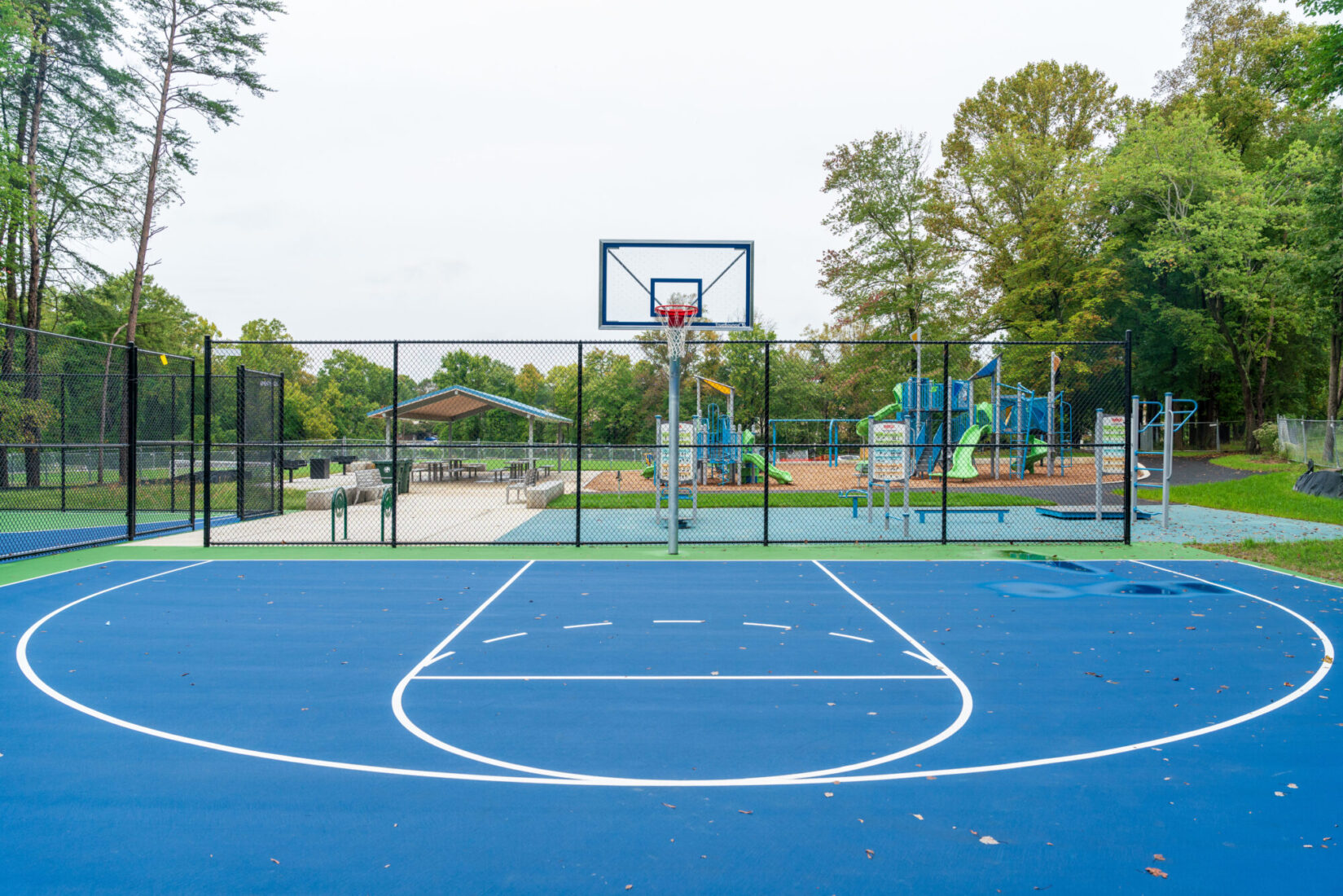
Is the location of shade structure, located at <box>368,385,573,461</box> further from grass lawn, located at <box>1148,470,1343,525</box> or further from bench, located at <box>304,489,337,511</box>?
grass lawn, located at <box>1148,470,1343,525</box>

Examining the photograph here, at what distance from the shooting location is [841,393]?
36.1 meters

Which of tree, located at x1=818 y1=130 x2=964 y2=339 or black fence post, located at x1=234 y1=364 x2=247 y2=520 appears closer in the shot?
black fence post, located at x1=234 y1=364 x2=247 y2=520

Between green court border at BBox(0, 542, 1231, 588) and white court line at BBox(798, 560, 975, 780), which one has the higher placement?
green court border at BBox(0, 542, 1231, 588)

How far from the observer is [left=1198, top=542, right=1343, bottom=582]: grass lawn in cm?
1018

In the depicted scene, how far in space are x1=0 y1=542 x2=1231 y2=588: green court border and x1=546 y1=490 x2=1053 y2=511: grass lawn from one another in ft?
17.5

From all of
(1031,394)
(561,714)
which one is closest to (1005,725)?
(561,714)

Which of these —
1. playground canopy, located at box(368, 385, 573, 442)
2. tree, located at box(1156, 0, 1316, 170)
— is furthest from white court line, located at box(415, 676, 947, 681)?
tree, located at box(1156, 0, 1316, 170)

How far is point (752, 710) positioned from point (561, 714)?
124 cm

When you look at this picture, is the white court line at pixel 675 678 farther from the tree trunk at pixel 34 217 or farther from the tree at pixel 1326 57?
the tree trunk at pixel 34 217

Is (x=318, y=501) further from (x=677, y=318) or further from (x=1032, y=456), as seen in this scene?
(x=1032, y=456)

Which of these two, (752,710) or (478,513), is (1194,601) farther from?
(478,513)

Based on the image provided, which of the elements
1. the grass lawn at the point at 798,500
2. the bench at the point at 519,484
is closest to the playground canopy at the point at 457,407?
the bench at the point at 519,484

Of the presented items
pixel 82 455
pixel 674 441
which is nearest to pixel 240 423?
pixel 674 441

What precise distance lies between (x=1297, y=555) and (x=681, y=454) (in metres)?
10.5
